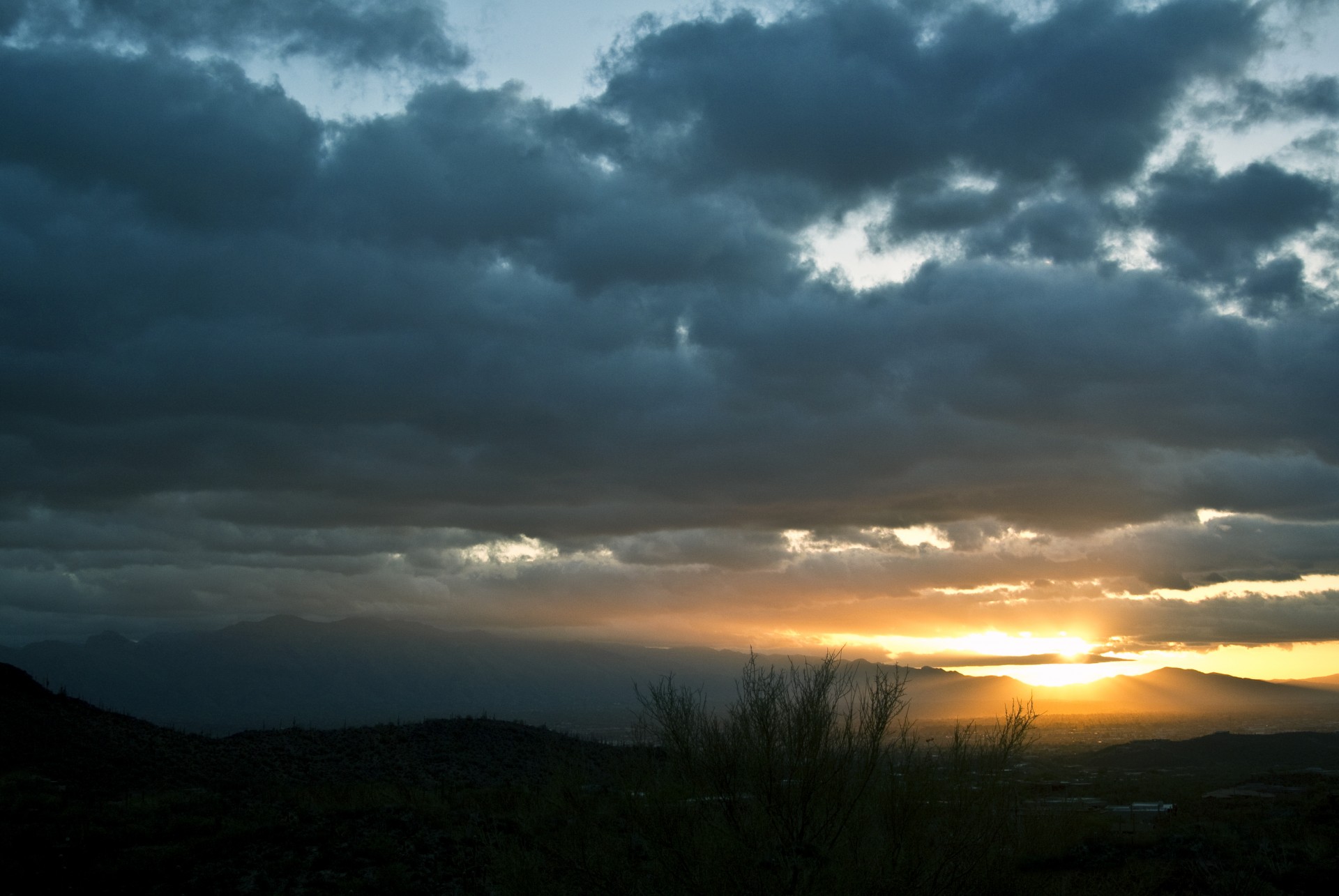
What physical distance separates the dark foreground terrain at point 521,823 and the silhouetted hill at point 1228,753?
34951mm

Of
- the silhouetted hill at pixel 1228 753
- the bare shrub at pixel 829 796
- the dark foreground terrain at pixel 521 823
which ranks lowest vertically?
the silhouetted hill at pixel 1228 753

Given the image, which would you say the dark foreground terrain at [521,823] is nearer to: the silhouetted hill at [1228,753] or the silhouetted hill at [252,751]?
the silhouetted hill at [252,751]

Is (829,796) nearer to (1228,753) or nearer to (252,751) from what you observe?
(252,751)

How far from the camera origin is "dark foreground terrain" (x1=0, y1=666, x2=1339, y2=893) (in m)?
18.5

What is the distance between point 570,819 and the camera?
21500 mm

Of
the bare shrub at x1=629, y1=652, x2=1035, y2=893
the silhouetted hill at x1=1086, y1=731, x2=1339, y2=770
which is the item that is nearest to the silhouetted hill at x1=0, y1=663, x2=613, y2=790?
the bare shrub at x1=629, y1=652, x2=1035, y2=893

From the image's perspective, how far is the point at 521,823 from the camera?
80.0 feet

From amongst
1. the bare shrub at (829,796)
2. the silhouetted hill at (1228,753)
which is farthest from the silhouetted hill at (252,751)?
the silhouetted hill at (1228,753)

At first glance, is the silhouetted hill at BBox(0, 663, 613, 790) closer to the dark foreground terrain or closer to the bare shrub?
the dark foreground terrain

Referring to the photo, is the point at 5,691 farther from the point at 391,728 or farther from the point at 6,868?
the point at 6,868

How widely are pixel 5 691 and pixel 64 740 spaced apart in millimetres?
6446

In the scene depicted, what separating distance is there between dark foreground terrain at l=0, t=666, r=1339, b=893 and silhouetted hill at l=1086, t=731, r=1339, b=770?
35.0m

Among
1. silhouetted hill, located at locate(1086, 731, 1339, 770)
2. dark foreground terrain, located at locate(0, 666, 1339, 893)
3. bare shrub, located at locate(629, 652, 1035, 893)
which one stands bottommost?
silhouetted hill, located at locate(1086, 731, 1339, 770)

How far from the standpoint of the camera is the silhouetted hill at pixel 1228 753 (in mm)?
A: 77938
